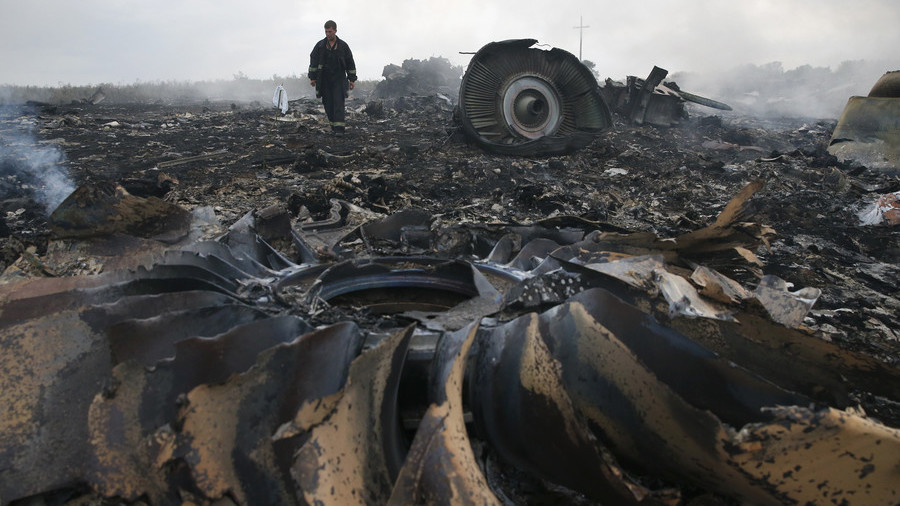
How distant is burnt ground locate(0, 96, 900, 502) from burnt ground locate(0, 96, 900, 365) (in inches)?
0.9

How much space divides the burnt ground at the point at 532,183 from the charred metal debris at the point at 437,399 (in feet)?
6.17

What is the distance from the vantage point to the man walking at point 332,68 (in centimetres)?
964

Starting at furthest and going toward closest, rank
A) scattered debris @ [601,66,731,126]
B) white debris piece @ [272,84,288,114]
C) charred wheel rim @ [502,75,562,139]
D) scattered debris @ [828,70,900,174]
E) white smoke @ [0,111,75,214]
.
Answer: scattered debris @ [601,66,731,126] < white debris piece @ [272,84,288,114] < charred wheel rim @ [502,75,562,139] < scattered debris @ [828,70,900,174] < white smoke @ [0,111,75,214]

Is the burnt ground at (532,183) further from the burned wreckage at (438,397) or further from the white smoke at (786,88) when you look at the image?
the white smoke at (786,88)

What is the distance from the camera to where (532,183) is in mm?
6824

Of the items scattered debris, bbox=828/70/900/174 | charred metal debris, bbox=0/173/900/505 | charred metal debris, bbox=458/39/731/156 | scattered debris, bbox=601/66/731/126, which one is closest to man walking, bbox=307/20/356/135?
charred metal debris, bbox=458/39/731/156

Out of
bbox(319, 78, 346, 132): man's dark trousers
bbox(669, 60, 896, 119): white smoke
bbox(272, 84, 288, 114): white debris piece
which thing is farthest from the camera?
bbox(669, 60, 896, 119): white smoke

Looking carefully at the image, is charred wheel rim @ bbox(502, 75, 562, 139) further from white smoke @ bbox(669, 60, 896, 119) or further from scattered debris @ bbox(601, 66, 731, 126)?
white smoke @ bbox(669, 60, 896, 119)

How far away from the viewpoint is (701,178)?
7.84 m

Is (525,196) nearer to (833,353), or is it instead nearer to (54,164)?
(833,353)

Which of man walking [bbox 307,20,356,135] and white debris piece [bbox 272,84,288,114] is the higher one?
man walking [bbox 307,20,356,135]

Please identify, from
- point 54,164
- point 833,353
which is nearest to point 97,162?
point 54,164

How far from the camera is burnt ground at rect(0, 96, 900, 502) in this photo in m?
4.04

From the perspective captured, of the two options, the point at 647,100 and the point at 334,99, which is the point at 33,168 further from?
the point at 647,100
